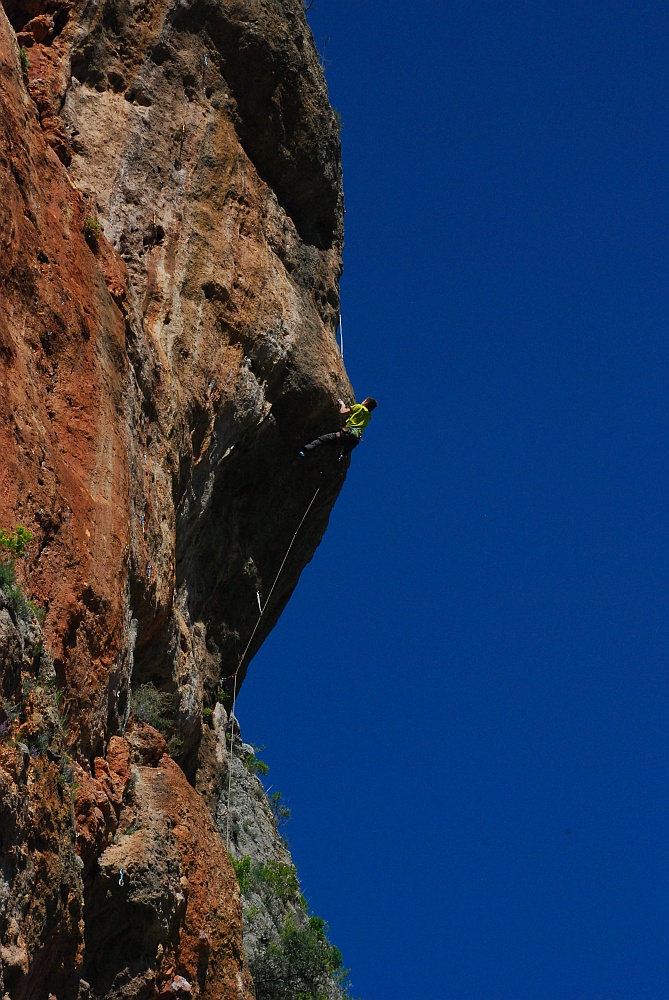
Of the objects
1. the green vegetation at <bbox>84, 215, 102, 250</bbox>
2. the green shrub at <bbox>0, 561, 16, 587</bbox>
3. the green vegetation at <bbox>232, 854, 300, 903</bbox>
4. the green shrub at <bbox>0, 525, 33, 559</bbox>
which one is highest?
the green vegetation at <bbox>84, 215, 102, 250</bbox>

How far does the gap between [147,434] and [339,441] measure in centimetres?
627

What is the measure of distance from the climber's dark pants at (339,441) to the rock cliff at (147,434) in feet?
0.64

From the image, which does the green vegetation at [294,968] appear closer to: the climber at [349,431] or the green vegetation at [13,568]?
the climber at [349,431]

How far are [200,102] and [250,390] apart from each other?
3.65 metres

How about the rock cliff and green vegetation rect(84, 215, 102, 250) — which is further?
green vegetation rect(84, 215, 102, 250)

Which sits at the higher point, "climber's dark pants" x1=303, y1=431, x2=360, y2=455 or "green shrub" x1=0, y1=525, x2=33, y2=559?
"climber's dark pants" x1=303, y1=431, x2=360, y2=455

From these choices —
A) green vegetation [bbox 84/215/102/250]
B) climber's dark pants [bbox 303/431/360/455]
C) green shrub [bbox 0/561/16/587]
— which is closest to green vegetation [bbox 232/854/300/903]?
climber's dark pants [bbox 303/431/360/455]

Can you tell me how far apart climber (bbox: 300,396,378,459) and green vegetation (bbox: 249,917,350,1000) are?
23.8 feet

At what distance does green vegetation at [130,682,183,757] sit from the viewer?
42.7 feet

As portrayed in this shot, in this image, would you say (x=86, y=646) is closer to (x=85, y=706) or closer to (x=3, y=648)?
(x=85, y=706)

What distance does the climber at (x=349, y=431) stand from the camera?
18438 millimetres

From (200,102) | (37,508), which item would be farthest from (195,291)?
(37,508)

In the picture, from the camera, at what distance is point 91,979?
35.1ft

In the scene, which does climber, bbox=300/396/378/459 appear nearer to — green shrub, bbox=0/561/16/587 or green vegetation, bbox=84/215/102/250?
green vegetation, bbox=84/215/102/250
